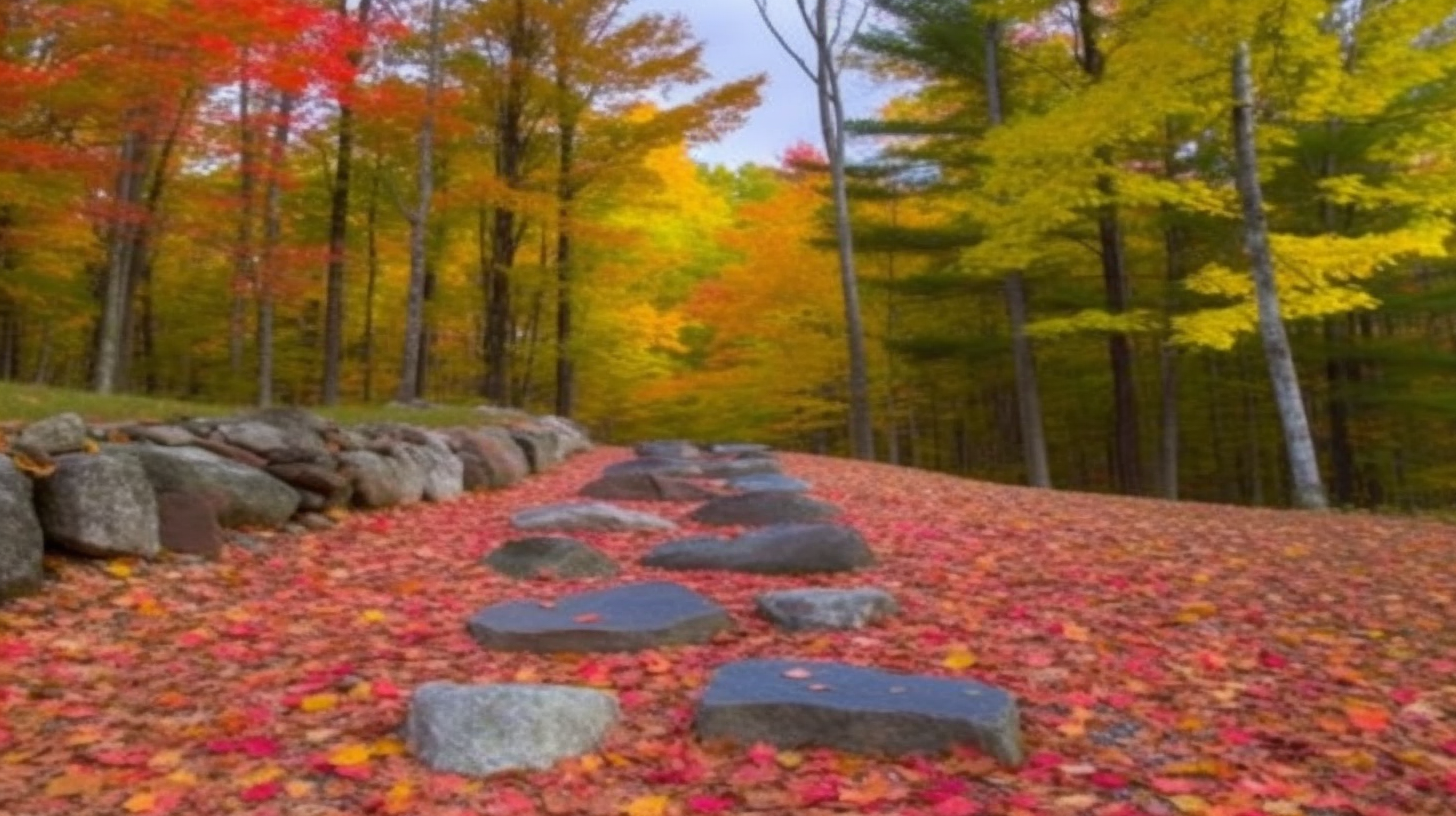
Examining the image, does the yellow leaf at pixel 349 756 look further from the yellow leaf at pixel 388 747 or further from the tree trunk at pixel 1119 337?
the tree trunk at pixel 1119 337

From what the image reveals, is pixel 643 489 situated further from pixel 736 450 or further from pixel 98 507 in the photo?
pixel 736 450

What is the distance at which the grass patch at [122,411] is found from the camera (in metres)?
6.91

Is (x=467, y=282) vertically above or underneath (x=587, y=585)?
above

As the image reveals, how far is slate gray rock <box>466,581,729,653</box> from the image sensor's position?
404cm

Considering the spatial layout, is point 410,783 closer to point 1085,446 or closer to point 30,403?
point 30,403

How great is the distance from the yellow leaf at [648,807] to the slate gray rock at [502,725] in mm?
348

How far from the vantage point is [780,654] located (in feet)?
13.2

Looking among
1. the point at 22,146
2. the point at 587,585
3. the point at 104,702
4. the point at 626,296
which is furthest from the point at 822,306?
the point at 104,702

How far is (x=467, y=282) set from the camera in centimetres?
2481

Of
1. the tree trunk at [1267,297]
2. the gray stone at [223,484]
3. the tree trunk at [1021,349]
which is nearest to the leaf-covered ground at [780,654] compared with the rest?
the gray stone at [223,484]

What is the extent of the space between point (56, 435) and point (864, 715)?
4482mm

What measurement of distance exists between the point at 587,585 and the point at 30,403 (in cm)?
470

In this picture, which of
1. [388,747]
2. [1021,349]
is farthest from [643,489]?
[1021,349]

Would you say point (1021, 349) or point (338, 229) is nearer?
point (1021, 349)
